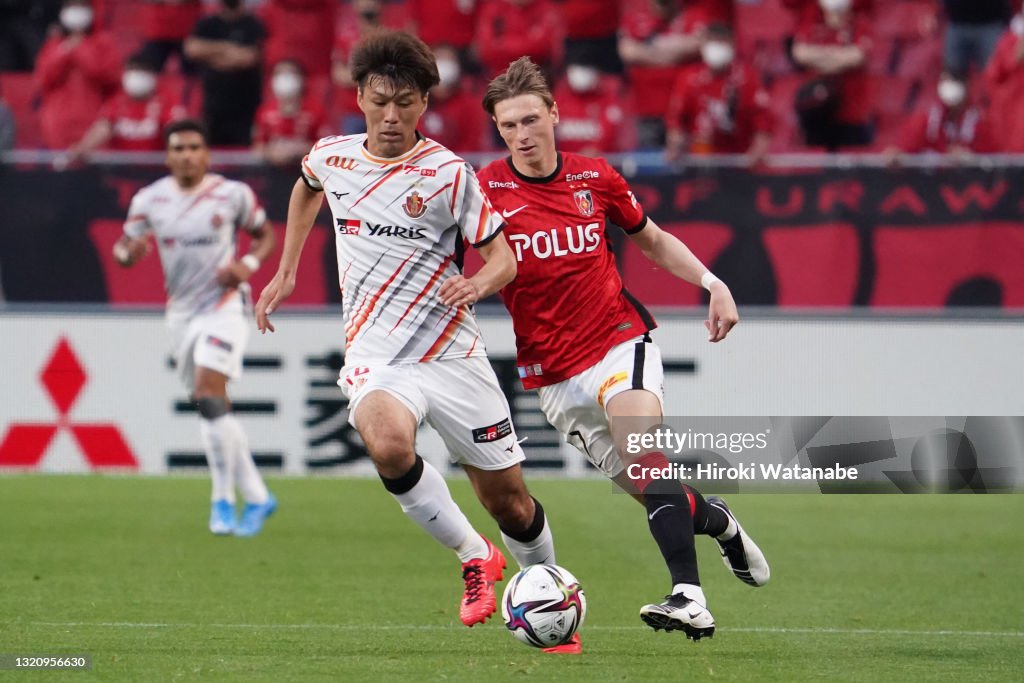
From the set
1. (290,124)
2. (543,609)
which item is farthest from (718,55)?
(543,609)

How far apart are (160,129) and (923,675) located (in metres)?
10.6

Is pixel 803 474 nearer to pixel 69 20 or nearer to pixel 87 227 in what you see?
pixel 87 227

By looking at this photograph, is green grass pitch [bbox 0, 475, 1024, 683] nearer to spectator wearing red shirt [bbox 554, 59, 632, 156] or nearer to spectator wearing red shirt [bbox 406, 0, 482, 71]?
spectator wearing red shirt [bbox 554, 59, 632, 156]

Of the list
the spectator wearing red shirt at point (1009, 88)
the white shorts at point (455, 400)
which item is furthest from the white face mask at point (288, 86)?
the white shorts at point (455, 400)

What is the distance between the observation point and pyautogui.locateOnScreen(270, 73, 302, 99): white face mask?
557 inches

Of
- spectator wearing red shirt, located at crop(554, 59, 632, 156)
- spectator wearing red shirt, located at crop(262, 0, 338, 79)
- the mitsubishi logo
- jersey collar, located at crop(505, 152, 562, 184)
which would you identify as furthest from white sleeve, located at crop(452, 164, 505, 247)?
spectator wearing red shirt, located at crop(262, 0, 338, 79)

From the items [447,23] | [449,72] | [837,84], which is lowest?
[837,84]

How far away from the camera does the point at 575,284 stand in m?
6.71

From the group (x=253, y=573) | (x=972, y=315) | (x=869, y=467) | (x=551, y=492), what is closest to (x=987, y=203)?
(x=972, y=315)

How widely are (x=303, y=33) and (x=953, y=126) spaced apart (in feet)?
20.3

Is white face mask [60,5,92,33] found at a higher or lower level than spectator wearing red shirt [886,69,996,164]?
higher

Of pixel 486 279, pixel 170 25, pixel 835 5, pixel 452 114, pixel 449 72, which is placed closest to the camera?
pixel 486 279

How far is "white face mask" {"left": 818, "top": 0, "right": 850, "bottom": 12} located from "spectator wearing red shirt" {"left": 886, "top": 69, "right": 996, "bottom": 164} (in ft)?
3.85

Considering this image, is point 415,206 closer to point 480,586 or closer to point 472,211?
point 472,211
